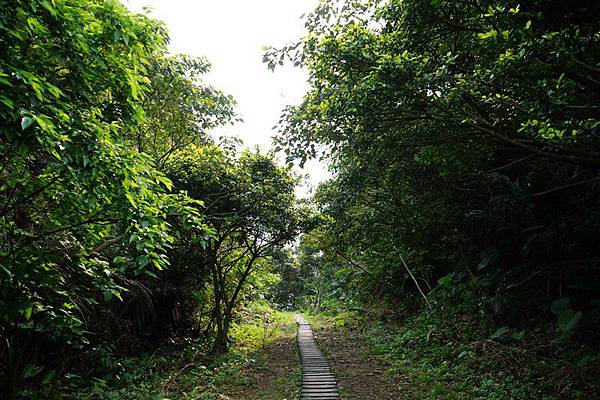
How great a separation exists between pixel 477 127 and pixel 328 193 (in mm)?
7728

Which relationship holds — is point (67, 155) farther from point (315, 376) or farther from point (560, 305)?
point (560, 305)

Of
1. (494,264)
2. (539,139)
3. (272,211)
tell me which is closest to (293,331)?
(272,211)

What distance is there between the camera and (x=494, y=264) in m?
9.19

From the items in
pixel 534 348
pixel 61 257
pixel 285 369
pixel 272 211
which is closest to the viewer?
pixel 61 257

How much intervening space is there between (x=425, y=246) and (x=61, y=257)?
10277 mm

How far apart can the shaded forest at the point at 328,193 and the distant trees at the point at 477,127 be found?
42mm

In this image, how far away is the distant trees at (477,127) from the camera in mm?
4070

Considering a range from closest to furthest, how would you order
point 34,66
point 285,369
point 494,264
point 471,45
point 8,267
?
point 34,66, point 8,267, point 471,45, point 494,264, point 285,369

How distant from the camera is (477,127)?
4707 mm

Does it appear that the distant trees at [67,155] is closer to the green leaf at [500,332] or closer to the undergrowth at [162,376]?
the undergrowth at [162,376]

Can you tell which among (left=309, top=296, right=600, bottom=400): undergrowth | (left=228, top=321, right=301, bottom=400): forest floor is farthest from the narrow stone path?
(left=309, top=296, right=600, bottom=400): undergrowth

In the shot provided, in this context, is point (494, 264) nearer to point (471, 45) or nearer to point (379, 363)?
point (379, 363)

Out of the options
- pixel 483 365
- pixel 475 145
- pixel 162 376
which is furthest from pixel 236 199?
pixel 483 365

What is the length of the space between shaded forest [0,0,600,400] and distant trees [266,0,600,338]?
0.04 metres
